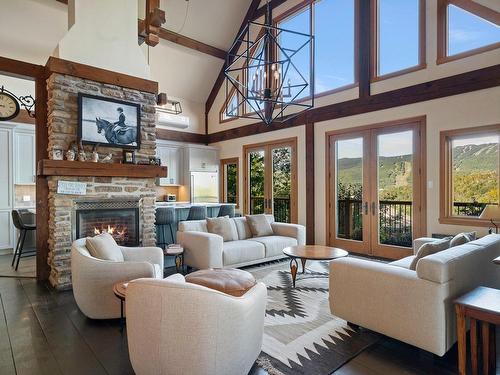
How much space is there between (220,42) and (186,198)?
461 centimetres

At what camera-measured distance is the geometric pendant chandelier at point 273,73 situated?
155 inches

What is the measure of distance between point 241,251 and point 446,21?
4.95 m

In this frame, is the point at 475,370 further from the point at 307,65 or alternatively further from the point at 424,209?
the point at 307,65

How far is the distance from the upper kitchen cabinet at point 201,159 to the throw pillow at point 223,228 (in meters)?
4.25

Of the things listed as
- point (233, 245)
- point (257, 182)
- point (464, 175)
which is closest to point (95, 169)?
point (233, 245)

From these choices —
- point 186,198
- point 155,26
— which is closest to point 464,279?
point 155,26

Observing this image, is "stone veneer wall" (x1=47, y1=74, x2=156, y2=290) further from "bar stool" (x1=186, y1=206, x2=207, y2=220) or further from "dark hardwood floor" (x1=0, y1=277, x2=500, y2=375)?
"bar stool" (x1=186, y1=206, x2=207, y2=220)

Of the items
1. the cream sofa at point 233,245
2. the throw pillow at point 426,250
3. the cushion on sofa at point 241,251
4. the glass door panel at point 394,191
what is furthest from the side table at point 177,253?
the glass door panel at point 394,191

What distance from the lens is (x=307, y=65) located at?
24.0ft

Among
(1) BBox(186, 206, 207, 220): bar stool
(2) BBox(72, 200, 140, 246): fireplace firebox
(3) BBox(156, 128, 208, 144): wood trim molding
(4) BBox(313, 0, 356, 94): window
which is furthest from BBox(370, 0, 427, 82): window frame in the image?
(3) BBox(156, 128, 208, 144): wood trim molding

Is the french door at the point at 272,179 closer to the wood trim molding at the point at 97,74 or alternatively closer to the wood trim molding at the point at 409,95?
the wood trim molding at the point at 409,95

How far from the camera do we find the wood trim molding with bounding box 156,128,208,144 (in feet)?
29.7

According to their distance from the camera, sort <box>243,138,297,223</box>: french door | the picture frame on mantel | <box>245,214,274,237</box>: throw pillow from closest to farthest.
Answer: the picture frame on mantel < <box>245,214,274,237</box>: throw pillow < <box>243,138,297,223</box>: french door

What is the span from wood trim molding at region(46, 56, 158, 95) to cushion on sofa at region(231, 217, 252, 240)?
2.57 m
